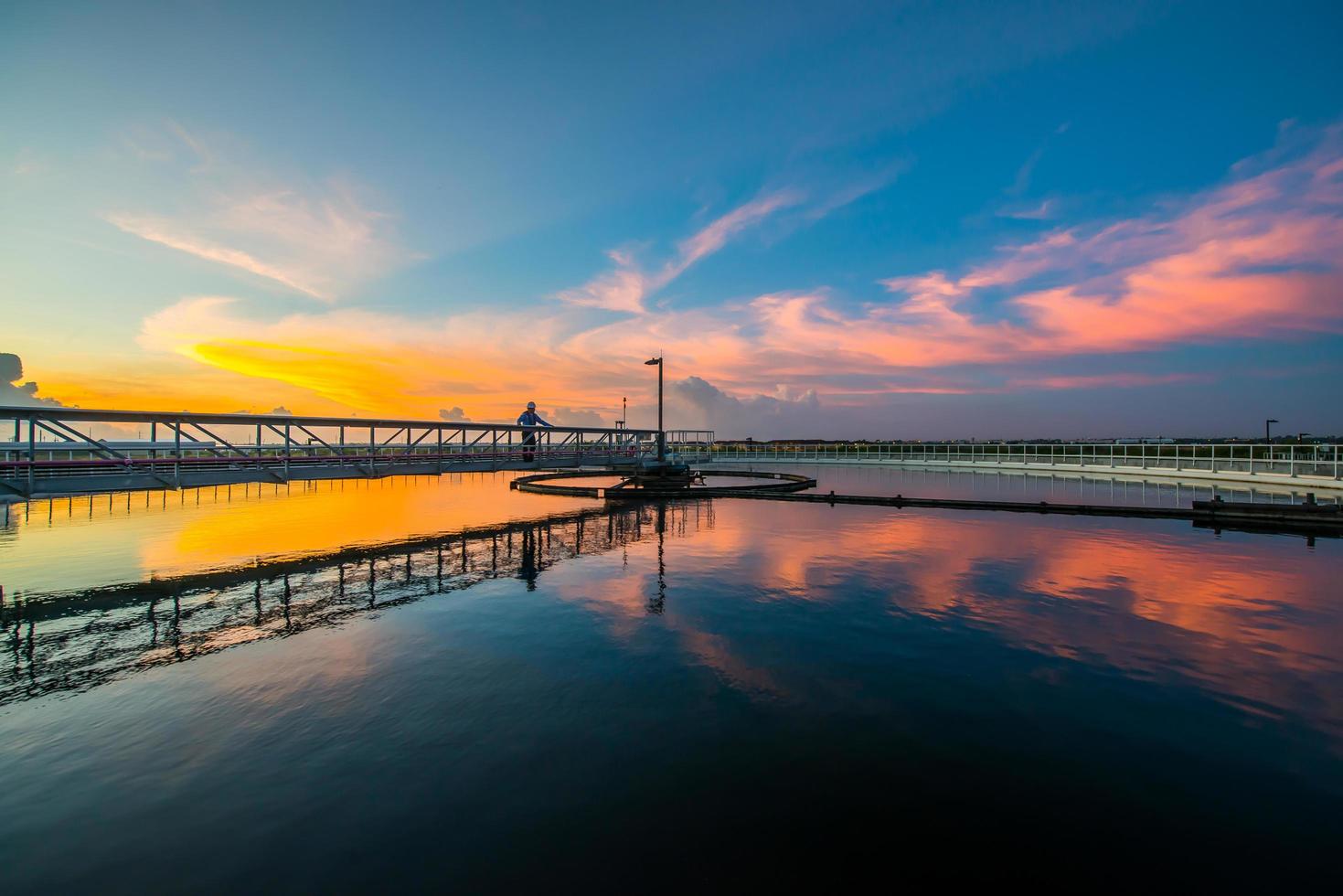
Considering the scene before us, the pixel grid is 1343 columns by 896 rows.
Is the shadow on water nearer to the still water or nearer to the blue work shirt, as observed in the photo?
the still water

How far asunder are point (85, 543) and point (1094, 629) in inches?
1269

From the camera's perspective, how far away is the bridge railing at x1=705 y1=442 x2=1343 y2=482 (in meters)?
35.5

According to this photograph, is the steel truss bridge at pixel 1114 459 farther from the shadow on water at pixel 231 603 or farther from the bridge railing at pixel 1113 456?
the shadow on water at pixel 231 603

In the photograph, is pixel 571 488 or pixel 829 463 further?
pixel 829 463

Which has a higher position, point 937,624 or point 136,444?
point 136,444

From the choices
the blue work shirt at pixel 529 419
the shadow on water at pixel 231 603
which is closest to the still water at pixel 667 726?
the shadow on water at pixel 231 603

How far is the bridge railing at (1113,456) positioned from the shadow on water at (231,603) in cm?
4498

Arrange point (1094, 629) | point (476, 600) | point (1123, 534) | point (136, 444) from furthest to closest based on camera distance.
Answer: point (1123, 534) < point (136, 444) < point (476, 600) < point (1094, 629)

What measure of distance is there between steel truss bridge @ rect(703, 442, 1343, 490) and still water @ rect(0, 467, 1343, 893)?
30.4m

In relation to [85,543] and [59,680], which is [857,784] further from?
[85,543]

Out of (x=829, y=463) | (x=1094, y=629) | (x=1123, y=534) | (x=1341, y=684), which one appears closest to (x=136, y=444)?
(x=1094, y=629)

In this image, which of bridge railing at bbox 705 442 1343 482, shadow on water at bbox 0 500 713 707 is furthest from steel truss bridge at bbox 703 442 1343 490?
shadow on water at bbox 0 500 713 707

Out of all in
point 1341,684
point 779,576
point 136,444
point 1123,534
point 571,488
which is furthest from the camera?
point 571,488

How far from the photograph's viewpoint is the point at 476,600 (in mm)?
13023
